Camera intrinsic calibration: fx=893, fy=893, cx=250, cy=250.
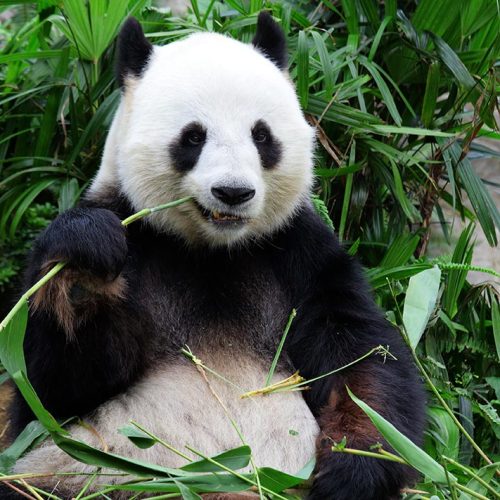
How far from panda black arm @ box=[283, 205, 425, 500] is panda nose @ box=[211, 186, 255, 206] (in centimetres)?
59

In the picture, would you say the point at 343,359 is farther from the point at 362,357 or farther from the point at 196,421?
the point at 196,421

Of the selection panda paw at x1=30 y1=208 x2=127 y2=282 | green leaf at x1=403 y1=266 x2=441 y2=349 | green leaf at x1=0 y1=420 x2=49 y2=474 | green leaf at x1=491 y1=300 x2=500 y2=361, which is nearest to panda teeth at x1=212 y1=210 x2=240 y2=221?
panda paw at x1=30 y1=208 x2=127 y2=282

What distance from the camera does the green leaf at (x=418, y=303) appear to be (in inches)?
143

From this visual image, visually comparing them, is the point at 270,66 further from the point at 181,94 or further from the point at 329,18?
the point at 329,18

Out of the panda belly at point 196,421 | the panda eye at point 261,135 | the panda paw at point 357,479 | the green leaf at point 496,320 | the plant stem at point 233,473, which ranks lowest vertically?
the green leaf at point 496,320

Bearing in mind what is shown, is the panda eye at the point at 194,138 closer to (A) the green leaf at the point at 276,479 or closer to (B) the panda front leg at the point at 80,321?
(B) the panda front leg at the point at 80,321

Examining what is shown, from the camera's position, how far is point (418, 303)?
3.71 metres

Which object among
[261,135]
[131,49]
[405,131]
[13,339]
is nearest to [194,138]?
[261,135]

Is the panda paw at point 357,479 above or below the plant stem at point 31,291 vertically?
below

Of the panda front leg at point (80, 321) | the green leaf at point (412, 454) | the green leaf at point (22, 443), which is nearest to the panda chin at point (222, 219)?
the panda front leg at point (80, 321)

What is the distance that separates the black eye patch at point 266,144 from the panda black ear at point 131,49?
617 millimetres

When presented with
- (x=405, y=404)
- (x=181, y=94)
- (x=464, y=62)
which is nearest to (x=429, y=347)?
(x=405, y=404)

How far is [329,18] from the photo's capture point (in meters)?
5.89

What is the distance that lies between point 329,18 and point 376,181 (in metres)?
1.25
